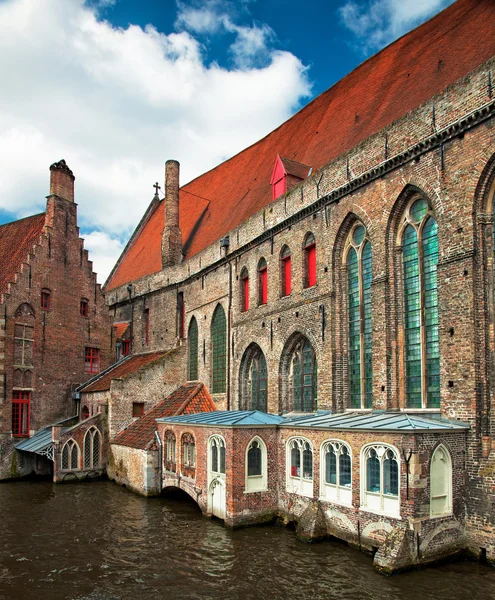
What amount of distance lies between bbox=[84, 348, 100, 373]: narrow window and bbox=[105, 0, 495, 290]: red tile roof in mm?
4839

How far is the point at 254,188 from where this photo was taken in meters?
22.3

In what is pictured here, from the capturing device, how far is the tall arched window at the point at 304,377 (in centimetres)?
1533

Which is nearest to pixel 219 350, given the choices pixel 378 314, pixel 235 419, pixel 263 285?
pixel 263 285

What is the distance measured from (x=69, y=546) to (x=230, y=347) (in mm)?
9152

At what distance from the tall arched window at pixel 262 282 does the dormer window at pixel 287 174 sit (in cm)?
216

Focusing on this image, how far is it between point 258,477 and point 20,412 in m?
12.3

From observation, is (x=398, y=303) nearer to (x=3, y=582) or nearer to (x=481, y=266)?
(x=481, y=266)

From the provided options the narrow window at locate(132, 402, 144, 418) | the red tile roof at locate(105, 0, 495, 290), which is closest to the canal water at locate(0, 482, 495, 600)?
the narrow window at locate(132, 402, 144, 418)

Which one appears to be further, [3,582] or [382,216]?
[382,216]

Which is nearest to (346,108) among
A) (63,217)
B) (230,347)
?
(230,347)

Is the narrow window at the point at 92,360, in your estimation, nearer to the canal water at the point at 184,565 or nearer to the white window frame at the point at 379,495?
the canal water at the point at 184,565

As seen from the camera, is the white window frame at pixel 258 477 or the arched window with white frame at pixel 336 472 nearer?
the arched window with white frame at pixel 336 472

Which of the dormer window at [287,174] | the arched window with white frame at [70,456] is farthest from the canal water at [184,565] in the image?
the dormer window at [287,174]

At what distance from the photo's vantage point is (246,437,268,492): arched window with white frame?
1260 centimetres
